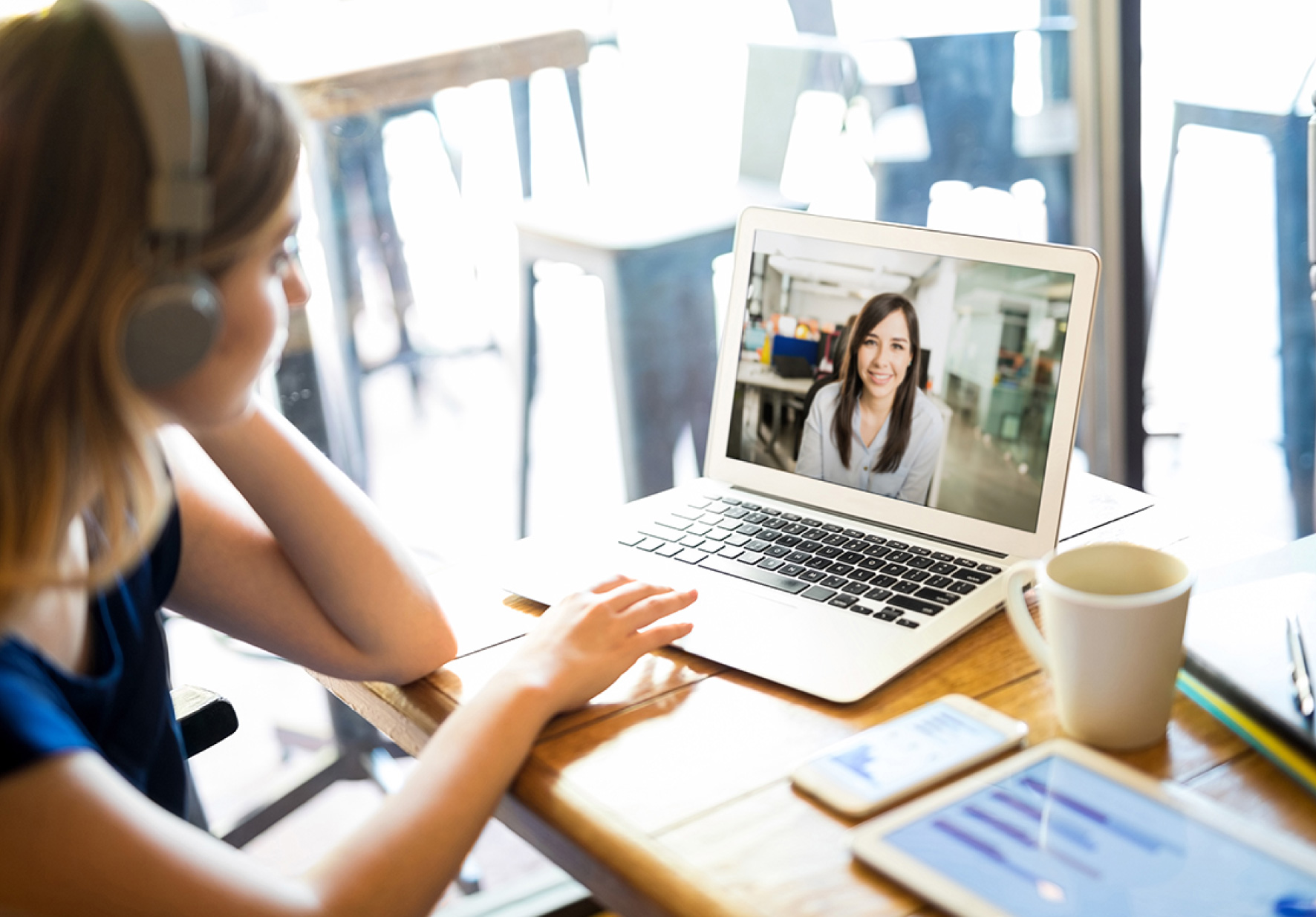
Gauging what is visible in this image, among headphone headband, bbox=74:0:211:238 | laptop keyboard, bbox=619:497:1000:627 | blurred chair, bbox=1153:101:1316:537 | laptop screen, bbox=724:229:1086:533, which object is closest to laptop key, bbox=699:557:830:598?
laptop keyboard, bbox=619:497:1000:627

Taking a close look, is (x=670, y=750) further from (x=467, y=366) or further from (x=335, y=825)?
(x=467, y=366)

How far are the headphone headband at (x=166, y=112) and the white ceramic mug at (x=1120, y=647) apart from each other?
0.49m

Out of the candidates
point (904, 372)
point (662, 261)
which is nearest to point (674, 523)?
point (904, 372)

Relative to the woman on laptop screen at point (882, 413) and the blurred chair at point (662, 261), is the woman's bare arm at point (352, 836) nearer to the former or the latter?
the woman on laptop screen at point (882, 413)

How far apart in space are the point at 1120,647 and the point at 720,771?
23 centimetres

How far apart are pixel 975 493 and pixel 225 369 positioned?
531 millimetres

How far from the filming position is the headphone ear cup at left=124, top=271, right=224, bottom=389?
0.61 metres

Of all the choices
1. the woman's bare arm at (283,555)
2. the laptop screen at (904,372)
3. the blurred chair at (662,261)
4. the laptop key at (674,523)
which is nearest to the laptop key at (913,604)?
the laptop screen at (904,372)

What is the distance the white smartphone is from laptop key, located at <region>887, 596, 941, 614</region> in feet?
0.37

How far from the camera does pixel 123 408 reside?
2.08 ft

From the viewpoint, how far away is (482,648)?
895mm

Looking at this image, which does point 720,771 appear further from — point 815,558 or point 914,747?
point 815,558

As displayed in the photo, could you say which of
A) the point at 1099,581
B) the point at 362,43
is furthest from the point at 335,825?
the point at 1099,581

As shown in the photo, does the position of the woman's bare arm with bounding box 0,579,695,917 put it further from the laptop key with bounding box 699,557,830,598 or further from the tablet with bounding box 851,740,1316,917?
the tablet with bounding box 851,740,1316,917
